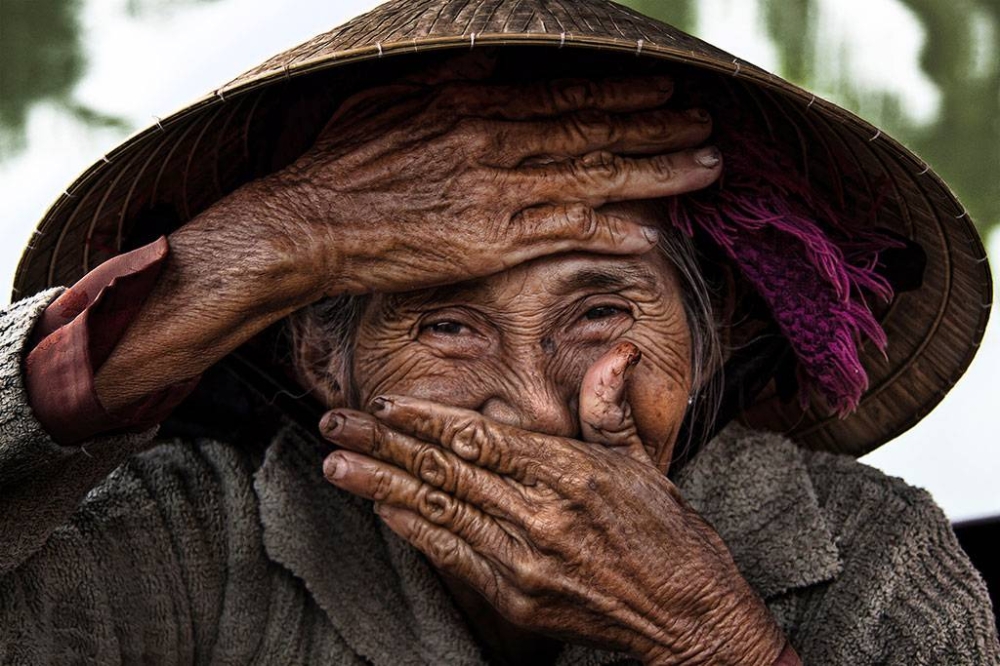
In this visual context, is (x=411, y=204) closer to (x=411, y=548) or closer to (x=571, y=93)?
(x=571, y=93)

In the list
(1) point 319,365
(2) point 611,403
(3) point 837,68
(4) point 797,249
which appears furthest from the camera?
(3) point 837,68

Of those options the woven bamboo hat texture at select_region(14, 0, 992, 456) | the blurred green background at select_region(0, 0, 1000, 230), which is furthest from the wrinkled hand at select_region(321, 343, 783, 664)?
the blurred green background at select_region(0, 0, 1000, 230)

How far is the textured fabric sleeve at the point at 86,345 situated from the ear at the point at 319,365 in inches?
17.1

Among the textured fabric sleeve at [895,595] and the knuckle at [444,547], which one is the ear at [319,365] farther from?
the textured fabric sleeve at [895,595]

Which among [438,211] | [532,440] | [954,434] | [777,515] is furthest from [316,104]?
[954,434]

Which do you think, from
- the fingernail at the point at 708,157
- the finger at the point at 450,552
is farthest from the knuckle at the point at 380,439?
the fingernail at the point at 708,157

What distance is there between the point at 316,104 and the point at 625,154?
54 centimetres

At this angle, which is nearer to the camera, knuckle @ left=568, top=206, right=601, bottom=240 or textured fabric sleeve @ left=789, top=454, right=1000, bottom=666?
knuckle @ left=568, top=206, right=601, bottom=240

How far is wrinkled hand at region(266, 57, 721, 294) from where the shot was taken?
2.06 meters

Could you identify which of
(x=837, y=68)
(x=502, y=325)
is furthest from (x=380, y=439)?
(x=837, y=68)

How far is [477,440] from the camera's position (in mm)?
2020

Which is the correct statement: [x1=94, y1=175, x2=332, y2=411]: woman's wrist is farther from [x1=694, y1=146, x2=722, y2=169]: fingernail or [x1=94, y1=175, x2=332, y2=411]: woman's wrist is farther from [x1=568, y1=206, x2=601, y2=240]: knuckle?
[x1=694, y1=146, x2=722, y2=169]: fingernail

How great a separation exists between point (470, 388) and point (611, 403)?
247 millimetres

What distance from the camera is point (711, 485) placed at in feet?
8.11
